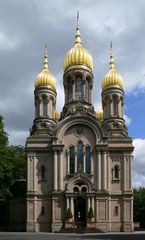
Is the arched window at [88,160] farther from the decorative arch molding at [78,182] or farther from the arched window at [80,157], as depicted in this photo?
the decorative arch molding at [78,182]

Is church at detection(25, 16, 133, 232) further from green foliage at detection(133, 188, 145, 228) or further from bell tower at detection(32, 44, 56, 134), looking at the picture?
green foliage at detection(133, 188, 145, 228)

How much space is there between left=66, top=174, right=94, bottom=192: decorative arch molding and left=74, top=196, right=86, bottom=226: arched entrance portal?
146cm

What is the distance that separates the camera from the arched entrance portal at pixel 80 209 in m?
52.7

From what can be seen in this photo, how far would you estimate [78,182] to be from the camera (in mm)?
52594

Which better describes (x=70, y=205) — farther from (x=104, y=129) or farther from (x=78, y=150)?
(x=104, y=129)

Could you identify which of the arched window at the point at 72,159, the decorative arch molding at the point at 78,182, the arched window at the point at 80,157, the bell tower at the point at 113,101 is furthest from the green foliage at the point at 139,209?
the arched window at the point at 72,159

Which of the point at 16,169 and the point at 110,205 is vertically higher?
the point at 16,169

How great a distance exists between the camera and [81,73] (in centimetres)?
5981

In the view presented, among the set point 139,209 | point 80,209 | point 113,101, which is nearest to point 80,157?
point 80,209

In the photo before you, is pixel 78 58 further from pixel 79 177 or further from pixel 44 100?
pixel 79 177

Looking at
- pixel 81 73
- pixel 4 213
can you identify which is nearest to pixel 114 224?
pixel 4 213

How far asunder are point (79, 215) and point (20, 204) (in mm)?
7758

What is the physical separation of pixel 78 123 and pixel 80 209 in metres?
9.45

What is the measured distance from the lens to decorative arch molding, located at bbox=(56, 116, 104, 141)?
177 feet
